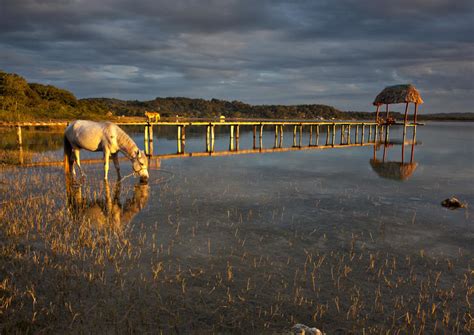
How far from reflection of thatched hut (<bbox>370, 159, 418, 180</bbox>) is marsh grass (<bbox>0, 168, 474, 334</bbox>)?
35.7ft

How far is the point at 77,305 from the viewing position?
5.29 meters

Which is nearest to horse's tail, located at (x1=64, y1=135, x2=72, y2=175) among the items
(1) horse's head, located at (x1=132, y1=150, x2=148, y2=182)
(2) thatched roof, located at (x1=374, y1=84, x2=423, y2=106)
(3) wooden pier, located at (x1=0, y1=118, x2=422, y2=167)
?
(1) horse's head, located at (x1=132, y1=150, x2=148, y2=182)

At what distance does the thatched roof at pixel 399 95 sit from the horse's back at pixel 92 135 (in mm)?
38249

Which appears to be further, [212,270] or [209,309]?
[212,270]

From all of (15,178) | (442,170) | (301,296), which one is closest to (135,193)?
(15,178)

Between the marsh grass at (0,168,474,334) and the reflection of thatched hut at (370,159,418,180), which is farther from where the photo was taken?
the reflection of thatched hut at (370,159,418,180)

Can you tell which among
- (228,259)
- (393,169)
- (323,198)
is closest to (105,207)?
(228,259)

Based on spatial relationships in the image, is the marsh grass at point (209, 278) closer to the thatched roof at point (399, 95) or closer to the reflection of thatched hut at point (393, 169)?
the reflection of thatched hut at point (393, 169)

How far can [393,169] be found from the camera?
2103 cm

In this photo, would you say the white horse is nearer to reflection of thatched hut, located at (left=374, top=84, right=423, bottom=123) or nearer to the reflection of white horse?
the reflection of white horse

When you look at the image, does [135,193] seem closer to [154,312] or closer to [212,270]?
[212,270]

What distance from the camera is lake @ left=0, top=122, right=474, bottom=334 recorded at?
5215 millimetres

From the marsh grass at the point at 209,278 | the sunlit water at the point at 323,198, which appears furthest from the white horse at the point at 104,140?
the marsh grass at the point at 209,278

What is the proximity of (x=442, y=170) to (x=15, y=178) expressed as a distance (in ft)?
72.1
